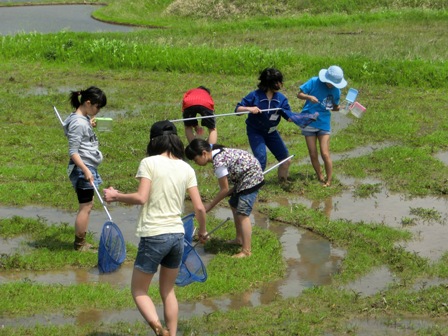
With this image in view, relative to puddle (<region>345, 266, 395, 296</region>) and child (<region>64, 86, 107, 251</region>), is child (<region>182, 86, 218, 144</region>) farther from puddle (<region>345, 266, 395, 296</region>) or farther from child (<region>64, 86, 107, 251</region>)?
puddle (<region>345, 266, 395, 296</region>)

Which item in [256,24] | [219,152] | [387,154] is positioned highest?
[219,152]

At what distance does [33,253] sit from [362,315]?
133 inches

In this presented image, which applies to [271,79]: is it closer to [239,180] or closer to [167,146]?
[239,180]

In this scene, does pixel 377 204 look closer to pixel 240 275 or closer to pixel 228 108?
pixel 240 275

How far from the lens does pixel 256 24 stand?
87.5 ft

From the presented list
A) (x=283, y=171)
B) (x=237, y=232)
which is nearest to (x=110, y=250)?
(x=237, y=232)

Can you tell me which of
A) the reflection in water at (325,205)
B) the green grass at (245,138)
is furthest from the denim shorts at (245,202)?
the reflection in water at (325,205)

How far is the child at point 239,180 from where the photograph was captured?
25.7 ft

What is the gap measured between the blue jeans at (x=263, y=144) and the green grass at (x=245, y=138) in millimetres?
451

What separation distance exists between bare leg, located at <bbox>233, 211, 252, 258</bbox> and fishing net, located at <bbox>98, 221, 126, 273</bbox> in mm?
1170

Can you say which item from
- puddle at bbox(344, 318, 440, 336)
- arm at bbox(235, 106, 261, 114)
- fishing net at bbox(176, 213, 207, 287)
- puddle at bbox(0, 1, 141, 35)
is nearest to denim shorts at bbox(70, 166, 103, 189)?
fishing net at bbox(176, 213, 207, 287)

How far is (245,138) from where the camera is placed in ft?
42.8

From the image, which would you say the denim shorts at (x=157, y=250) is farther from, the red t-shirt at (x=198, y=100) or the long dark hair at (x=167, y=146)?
the red t-shirt at (x=198, y=100)

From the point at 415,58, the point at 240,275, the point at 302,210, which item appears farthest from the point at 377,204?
the point at 415,58
